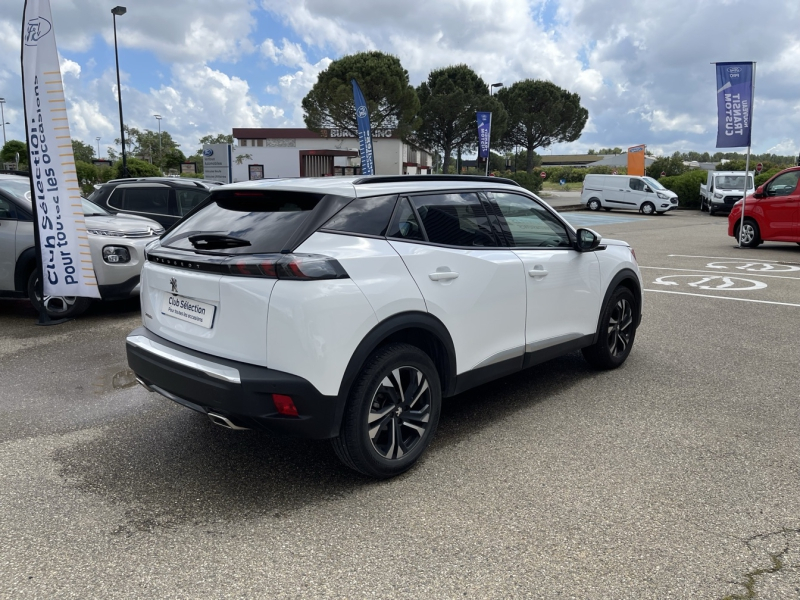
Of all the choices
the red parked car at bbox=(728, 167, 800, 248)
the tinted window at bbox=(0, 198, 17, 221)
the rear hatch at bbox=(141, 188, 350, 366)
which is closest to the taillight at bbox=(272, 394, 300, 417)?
the rear hatch at bbox=(141, 188, 350, 366)

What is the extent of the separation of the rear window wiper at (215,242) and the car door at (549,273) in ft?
5.62

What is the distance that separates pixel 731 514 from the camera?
305 cm

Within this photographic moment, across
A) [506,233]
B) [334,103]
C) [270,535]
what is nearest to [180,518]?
[270,535]

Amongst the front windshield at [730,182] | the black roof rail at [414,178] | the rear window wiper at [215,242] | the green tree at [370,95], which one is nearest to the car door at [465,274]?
the black roof rail at [414,178]

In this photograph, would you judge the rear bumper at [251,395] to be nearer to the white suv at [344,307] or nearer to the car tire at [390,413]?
the white suv at [344,307]

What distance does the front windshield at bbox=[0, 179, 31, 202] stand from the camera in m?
7.51

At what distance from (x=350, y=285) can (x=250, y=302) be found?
1.52 ft

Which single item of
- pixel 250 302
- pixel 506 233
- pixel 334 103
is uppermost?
pixel 334 103

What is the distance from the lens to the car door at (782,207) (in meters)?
13.2

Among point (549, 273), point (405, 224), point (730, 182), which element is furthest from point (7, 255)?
point (730, 182)

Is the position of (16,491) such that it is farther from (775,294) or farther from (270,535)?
(775,294)

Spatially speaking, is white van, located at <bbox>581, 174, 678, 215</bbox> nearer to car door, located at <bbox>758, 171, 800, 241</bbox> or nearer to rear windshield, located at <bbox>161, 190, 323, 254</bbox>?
car door, located at <bbox>758, 171, 800, 241</bbox>

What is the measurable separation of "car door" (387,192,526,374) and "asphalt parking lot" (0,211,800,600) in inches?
23.0

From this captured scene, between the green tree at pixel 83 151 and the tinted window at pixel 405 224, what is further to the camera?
the green tree at pixel 83 151
